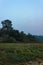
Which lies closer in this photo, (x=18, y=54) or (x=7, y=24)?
(x=18, y=54)

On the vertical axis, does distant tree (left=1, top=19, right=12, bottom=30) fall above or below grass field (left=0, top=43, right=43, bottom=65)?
above

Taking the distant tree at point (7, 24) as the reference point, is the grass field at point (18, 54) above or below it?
below

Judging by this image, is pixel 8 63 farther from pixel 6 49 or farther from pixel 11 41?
pixel 11 41

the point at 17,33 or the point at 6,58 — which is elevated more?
the point at 17,33

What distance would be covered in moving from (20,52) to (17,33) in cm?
614

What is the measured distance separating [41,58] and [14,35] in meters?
6.32

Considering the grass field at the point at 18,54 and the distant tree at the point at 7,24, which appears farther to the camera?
the distant tree at the point at 7,24

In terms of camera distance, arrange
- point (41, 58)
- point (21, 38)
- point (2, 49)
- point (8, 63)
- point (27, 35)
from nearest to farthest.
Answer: point (8, 63) < point (41, 58) < point (2, 49) < point (21, 38) < point (27, 35)

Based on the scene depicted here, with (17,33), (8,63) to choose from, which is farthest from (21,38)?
(8,63)

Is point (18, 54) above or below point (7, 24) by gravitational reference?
below

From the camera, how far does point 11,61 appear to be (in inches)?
366

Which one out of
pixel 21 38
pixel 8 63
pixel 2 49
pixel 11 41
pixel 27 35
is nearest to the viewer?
pixel 8 63

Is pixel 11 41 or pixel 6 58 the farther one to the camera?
pixel 11 41

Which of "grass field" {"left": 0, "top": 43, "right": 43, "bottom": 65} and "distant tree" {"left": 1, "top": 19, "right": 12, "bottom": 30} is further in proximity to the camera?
"distant tree" {"left": 1, "top": 19, "right": 12, "bottom": 30}
